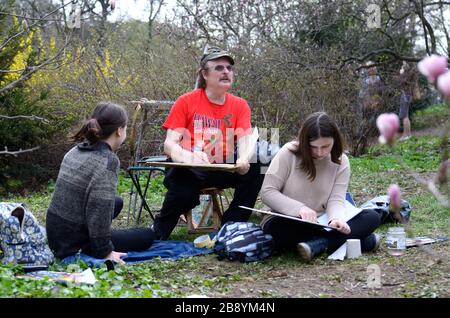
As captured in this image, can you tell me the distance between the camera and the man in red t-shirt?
5344mm

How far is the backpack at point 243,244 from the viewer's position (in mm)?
4574

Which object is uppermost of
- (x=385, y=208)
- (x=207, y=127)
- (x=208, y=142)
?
(x=207, y=127)

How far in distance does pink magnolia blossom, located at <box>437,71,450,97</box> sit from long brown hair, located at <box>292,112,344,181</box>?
203 cm

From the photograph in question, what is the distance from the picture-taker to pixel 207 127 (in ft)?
18.1

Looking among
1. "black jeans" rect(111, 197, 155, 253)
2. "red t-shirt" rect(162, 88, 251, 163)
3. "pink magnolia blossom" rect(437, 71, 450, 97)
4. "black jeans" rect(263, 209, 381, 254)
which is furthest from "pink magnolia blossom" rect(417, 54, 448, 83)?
"red t-shirt" rect(162, 88, 251, 163)

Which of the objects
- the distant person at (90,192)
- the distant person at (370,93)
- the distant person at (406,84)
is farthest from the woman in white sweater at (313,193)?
the distant person at (406,84)

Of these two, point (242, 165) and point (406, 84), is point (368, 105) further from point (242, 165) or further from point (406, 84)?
point (242, 165)

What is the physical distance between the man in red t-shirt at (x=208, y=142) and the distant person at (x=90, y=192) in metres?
0.88

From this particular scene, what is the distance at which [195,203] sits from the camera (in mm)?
5418

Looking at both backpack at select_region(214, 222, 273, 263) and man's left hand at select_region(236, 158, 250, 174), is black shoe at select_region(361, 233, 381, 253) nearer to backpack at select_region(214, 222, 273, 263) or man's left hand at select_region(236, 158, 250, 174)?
backpack at select_region(214, 222, 273, 263)

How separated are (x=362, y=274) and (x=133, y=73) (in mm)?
7519

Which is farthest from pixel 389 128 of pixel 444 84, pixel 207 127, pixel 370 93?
pixel 370 93

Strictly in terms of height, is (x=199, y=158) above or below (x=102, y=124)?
below

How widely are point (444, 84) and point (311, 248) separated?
222 centimetres
